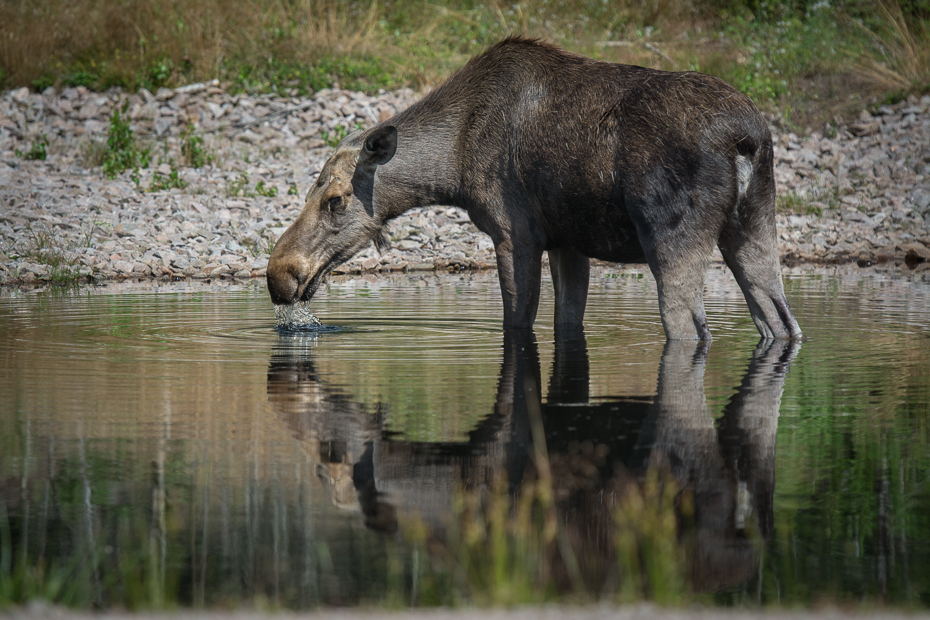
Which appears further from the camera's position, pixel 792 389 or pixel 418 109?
pixel 418 109

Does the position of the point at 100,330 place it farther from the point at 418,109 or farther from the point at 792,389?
the point at 792,389

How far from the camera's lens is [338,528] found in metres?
3.74

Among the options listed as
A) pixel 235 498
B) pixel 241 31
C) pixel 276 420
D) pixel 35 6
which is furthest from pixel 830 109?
pixel 235 498

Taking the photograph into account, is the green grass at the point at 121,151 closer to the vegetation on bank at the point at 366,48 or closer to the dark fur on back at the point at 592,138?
the vegetation on bank at the point at 366,48

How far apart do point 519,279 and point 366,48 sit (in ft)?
45.6

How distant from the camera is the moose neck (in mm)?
8547

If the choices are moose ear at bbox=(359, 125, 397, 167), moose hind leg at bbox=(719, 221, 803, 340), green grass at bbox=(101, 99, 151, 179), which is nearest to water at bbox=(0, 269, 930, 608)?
moose hind leg at bbox=(719, 221, 803, 340)

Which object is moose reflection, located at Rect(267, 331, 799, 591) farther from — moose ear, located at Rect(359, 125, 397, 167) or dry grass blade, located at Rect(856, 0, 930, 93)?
dry grass blade, located at Rect(856, 0, 930, 93)

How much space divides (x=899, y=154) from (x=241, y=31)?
11602mm

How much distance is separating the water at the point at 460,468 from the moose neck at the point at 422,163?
3.45 ft

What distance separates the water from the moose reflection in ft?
0.05

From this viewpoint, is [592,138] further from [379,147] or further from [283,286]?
[283,286]

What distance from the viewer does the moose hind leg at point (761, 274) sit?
7848 mm

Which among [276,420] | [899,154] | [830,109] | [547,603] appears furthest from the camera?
[830,109]
